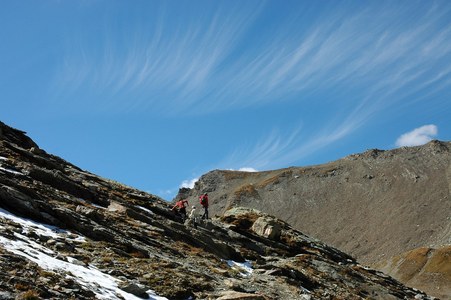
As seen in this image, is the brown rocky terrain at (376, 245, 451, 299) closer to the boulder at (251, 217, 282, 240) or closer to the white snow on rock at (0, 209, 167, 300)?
the boulder at (251, 217, 282, 240)

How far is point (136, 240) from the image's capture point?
92.0 feet

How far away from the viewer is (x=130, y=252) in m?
24.6

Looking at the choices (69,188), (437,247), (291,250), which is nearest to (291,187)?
(437,247)

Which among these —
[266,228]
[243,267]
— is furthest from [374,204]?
[243,267]

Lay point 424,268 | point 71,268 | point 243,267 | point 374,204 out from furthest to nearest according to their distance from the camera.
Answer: point 374,204
point 424,268
point 243,267
point 71,268

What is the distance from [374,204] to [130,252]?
161 meters

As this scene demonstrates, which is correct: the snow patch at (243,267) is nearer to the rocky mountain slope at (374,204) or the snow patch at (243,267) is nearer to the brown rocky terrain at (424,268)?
the brown rocky terrain at (424,268)

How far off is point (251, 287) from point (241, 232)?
21343 mm

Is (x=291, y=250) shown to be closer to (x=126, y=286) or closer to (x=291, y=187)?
(x=126, y=286)

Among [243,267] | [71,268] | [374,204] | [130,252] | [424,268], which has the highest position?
[374,204]

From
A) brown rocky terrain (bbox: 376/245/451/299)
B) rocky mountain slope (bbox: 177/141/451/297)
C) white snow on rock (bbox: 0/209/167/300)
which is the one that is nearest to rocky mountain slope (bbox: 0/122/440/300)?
white snow on rock (bbox: 0/209/167/300)

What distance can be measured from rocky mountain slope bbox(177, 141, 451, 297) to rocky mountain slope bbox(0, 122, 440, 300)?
88.3m

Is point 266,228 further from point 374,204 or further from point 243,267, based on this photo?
point 374,204

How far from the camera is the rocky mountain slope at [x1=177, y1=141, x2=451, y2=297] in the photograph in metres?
148
